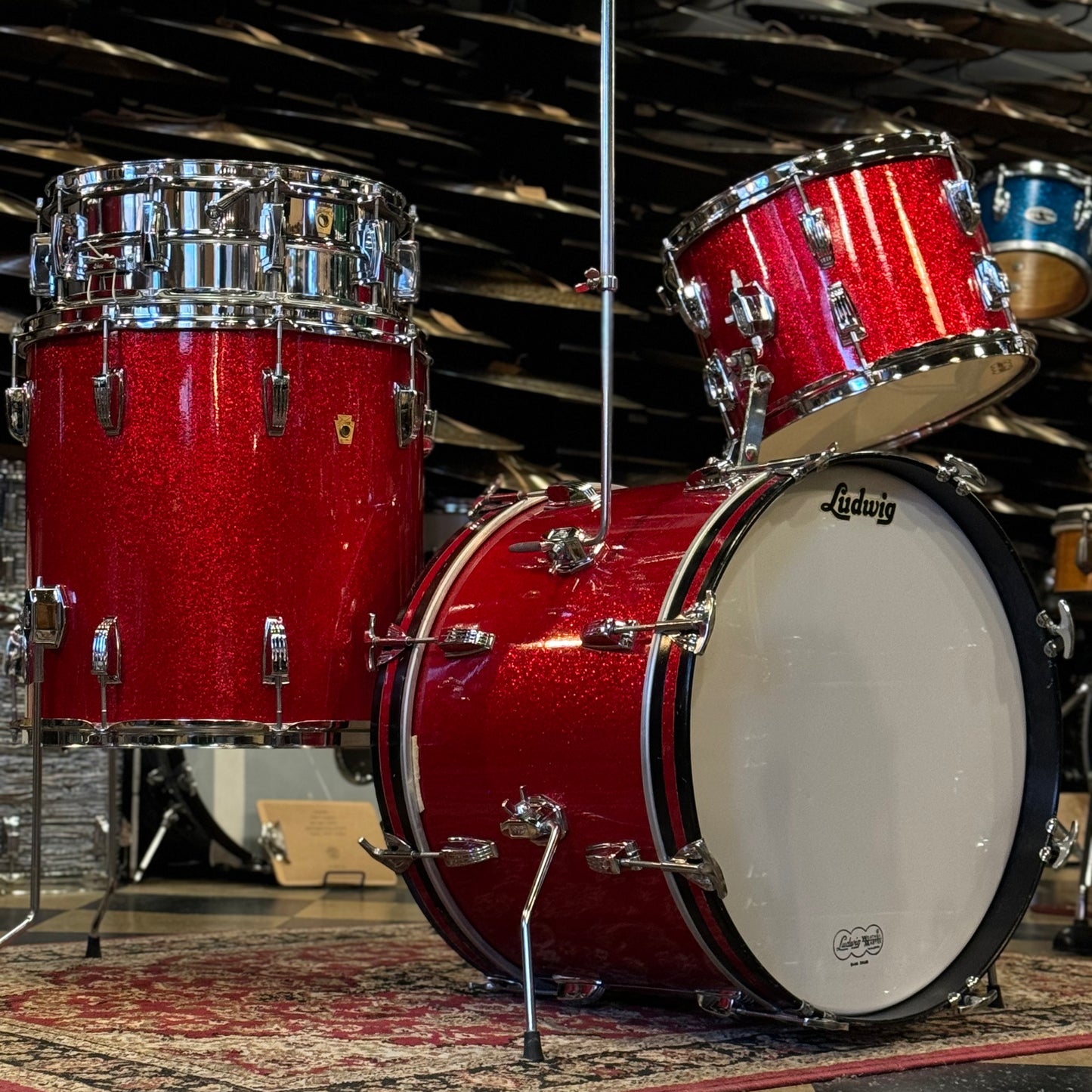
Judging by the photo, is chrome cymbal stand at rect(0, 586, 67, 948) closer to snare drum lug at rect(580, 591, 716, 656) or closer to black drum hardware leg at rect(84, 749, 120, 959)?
black drum hardware leg at rect(84, 749, 120, 959)

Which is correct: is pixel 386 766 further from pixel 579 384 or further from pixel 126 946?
pixel 579 384

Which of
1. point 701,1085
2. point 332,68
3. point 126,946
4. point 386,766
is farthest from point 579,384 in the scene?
point 701,1085

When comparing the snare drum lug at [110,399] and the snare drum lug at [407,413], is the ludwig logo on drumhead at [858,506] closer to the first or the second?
the snare drum lug at [407,413]

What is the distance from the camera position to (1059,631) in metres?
2.31

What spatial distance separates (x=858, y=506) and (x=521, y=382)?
2.52 m

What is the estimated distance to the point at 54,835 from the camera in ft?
12.6

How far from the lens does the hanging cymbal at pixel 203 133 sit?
386 cm

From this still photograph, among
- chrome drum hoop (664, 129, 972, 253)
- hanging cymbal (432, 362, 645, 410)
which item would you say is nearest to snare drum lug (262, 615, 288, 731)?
chrome drum hoop (664, 129, 972, 253)

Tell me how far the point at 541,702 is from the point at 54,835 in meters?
2.15

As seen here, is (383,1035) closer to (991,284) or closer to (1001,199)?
(991,284)

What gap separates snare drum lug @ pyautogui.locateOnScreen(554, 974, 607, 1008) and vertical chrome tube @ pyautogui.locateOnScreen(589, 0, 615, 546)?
0.57 meters

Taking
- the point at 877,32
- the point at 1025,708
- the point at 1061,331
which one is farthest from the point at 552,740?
the point at 1061,331

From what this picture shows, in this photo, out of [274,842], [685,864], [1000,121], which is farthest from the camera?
[1000,121]

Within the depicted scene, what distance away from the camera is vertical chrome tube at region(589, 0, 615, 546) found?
212 centimetres
